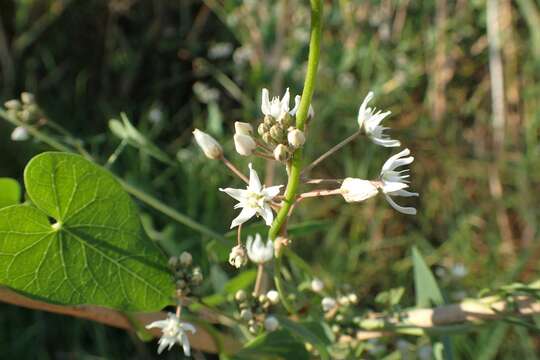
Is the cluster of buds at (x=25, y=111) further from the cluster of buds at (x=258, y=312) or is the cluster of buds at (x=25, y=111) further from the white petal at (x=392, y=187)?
the white petal at (x=392, y=187)

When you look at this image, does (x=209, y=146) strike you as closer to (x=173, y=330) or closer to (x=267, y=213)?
(x=267, y=213)

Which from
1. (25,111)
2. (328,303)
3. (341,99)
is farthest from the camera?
(341,99)

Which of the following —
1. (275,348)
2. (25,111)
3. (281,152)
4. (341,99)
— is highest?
(341,99)

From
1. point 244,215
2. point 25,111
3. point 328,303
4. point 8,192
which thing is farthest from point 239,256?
point 25,111

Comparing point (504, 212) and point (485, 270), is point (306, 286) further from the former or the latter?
point (504, 212)

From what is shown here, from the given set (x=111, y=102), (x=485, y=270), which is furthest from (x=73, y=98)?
(x=485, y=270)

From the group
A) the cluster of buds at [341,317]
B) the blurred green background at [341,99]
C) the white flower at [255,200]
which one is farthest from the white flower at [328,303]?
the blurred green background at [341,99]
